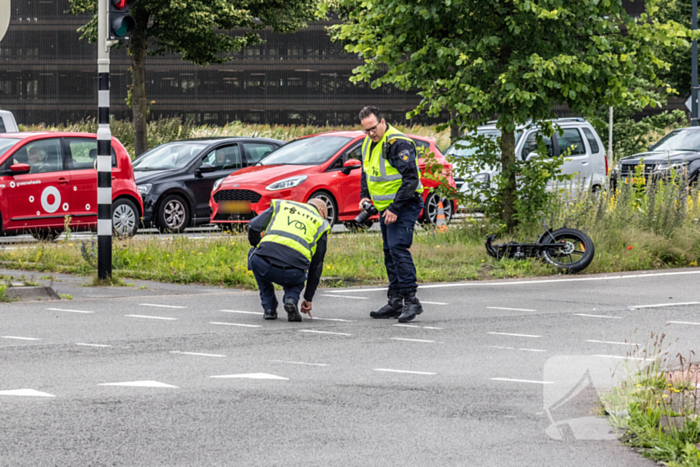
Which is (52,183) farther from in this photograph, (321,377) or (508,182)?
(321,377)

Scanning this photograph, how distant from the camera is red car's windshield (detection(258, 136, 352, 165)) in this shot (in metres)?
17.0

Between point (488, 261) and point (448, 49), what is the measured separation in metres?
2.80

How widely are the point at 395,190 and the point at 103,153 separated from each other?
3598 millimetres

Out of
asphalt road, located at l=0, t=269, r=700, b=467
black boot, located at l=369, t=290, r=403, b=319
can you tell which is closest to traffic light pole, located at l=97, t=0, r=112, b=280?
asphalt road, located at l=0, t=269, r=700, b=467

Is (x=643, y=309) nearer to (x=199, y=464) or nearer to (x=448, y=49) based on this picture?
(x=448, y=49)

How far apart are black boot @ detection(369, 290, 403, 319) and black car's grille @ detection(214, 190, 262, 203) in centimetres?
700

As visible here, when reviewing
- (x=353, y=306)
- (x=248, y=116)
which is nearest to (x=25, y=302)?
(x=353, y=306)

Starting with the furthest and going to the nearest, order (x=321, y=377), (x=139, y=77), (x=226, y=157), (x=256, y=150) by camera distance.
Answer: (x=139, y=77)
(x=256, y=150)
(x=226, y=157)
(x=321, y=377)

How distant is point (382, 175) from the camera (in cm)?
917

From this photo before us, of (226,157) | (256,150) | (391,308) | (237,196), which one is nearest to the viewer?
(391,308)

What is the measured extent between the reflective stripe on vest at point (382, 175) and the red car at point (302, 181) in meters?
6.22

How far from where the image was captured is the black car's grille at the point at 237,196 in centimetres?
1617

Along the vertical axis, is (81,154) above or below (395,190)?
above

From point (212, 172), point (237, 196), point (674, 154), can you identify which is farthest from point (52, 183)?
point (674, 154)
